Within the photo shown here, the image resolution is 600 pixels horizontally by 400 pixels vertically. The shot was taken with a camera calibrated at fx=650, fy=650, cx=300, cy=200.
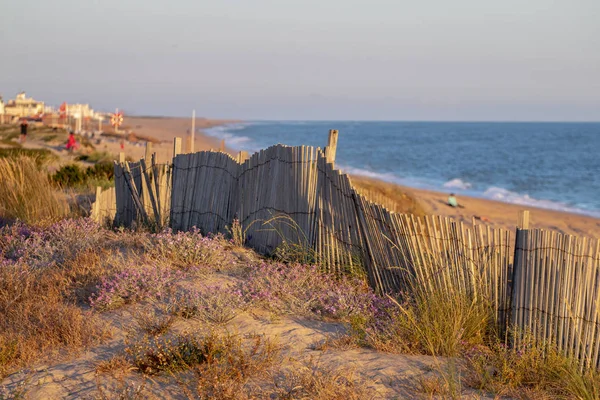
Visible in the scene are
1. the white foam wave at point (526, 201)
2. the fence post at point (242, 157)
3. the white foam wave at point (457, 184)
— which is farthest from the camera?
the white foam wave at point (457, 184)

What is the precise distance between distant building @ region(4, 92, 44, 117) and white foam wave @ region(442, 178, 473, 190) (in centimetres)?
3934

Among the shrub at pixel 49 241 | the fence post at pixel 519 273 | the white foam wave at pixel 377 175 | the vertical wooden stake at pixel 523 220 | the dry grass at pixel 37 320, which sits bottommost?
the white foam wave at pixel 377 175

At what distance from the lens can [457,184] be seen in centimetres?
2783

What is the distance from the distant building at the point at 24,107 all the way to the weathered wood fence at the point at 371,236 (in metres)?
51.5

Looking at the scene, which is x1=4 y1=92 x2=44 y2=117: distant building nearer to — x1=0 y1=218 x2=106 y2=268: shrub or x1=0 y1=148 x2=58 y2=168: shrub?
x1=0 y1=148 x2=58 y2=168: shrub

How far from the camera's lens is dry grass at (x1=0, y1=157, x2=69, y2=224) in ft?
28.7

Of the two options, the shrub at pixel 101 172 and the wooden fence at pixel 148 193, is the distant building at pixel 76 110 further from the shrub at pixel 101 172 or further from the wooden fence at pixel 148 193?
the wooden fence at pixel 148 193

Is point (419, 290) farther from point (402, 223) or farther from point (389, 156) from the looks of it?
point (389, 156)

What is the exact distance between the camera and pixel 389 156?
46938mm

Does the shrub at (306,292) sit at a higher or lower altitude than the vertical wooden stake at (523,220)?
lower

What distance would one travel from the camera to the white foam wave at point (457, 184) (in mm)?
26959

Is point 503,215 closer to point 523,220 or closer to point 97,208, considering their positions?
point 97,208

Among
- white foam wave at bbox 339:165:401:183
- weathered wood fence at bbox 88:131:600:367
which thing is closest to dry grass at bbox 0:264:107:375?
weathered wood fence at bbox 88:131:600:367

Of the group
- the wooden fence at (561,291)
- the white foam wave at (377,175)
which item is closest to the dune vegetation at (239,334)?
the wooden fence at (561,291)
